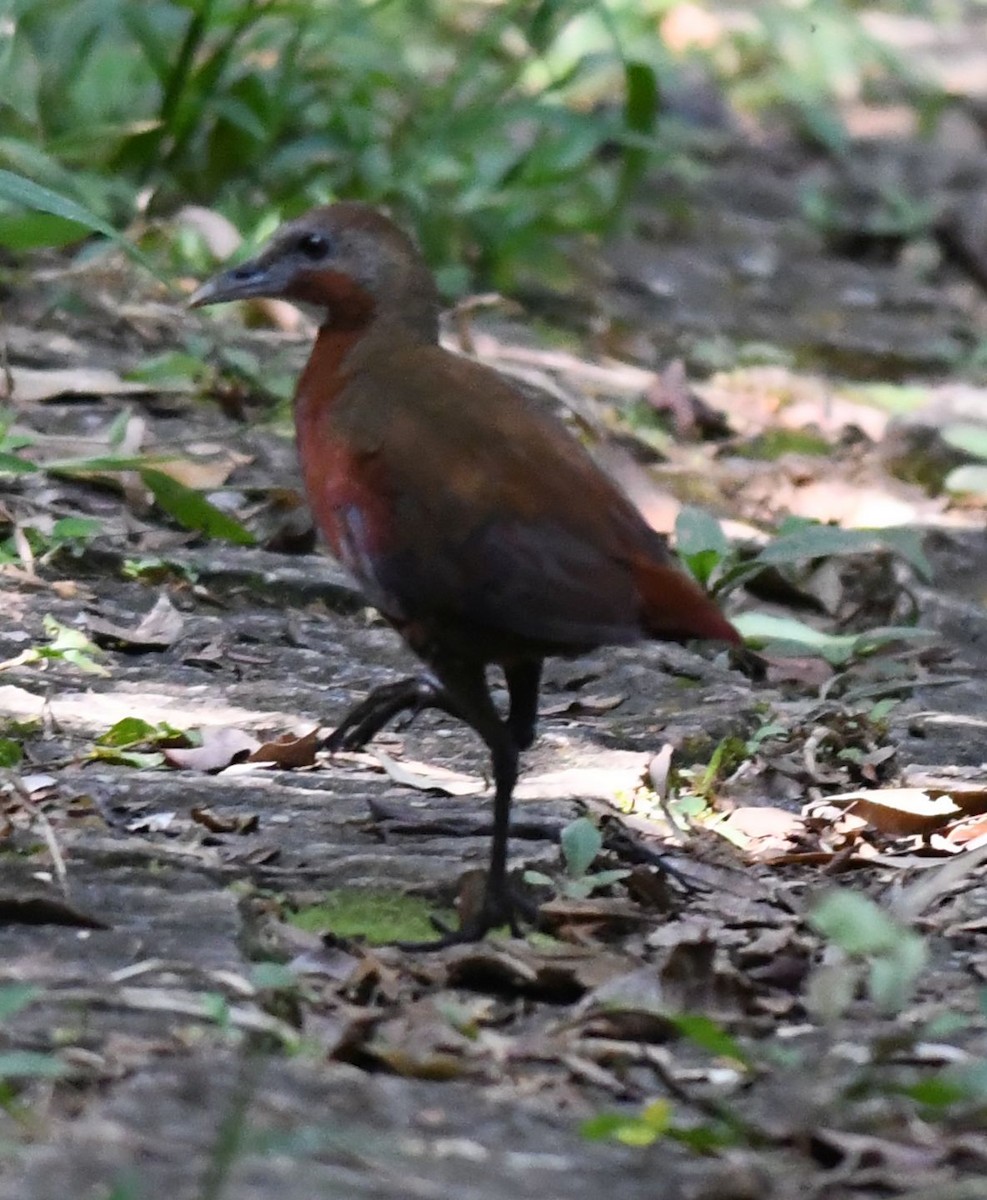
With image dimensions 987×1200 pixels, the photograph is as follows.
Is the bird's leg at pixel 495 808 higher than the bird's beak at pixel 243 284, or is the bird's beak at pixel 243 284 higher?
the bird's beak at pixel 243 284

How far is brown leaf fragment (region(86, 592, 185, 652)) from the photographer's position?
3910 mm

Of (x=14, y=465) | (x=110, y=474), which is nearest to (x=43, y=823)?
(x=14, y=465)

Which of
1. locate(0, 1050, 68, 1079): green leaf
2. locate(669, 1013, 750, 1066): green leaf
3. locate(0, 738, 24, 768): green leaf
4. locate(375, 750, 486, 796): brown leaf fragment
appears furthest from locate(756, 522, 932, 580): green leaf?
locate(0, 1050, 68, 1079): green leaf

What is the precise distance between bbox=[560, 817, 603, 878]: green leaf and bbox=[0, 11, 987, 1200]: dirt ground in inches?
2.0

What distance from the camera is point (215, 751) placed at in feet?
11.2

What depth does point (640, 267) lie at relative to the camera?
796cm

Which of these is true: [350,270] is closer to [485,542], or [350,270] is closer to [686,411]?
[485,542]

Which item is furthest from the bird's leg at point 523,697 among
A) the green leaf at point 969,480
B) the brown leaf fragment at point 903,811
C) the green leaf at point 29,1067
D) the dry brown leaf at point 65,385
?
the green leaf at point 969,480

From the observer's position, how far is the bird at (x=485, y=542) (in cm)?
295

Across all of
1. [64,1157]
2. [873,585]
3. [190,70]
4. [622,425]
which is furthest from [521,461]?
[190,70]

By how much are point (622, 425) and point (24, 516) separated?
1.94 metres

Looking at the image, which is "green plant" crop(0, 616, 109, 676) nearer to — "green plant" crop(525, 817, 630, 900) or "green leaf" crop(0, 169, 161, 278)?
"green leaf" crop(0, 169, 161, 278)

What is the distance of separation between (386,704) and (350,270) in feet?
2.47

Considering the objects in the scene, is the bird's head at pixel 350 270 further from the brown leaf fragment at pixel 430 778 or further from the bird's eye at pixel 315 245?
the brown leaf fragment at pixel 430 778
